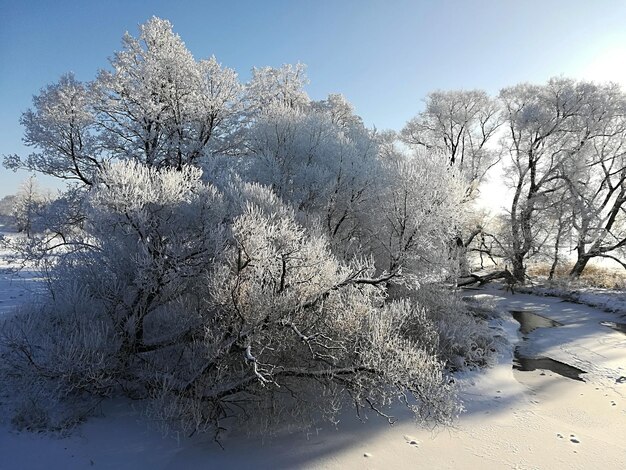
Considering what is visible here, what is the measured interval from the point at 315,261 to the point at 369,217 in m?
7.05

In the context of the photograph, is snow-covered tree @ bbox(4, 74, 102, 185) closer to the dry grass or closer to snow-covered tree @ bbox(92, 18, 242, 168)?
snow-covered tree @ bbox(92, 18, 242, 168)

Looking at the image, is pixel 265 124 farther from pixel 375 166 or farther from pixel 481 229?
pixel 481 229

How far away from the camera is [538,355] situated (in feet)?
35.6

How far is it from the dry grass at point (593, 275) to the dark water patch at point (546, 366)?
39.3ft

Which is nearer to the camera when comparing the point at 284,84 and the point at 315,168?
the point at 315,168

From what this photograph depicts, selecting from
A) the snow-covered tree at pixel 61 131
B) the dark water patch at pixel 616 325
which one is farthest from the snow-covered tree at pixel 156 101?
the dark water patch at pixel 616 325

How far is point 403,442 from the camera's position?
6.05 metres

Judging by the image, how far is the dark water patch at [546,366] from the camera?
30.8 feet

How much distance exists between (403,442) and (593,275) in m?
21.5

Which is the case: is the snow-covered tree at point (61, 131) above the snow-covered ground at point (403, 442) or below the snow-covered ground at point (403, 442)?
above

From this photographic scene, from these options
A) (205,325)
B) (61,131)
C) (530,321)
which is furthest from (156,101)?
(530,321)

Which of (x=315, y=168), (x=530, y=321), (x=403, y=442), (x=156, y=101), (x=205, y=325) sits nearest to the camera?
(x=403, y=442)

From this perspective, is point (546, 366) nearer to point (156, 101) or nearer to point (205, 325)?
point (205, 325)

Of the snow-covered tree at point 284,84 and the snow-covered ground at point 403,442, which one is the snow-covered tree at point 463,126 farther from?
→ the snow-covered ground at point 403,442
